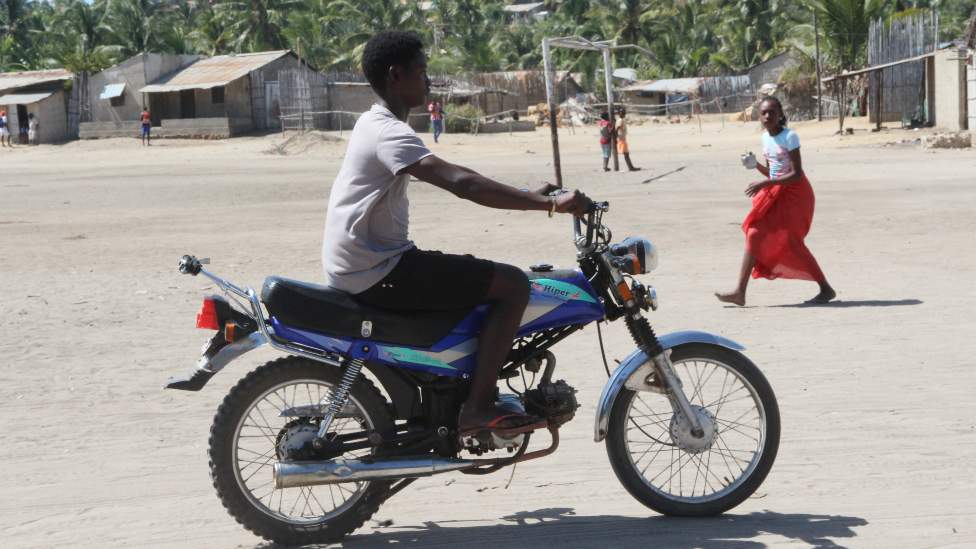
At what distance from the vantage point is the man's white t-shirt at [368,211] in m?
3.07

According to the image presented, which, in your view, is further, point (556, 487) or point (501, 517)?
point (556, 487)

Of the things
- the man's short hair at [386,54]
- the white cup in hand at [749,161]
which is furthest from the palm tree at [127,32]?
the man's short hair at [386,54]

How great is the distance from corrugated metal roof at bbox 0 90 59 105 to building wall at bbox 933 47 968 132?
38.3 meters

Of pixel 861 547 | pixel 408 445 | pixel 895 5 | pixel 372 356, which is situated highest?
pixel 895 5

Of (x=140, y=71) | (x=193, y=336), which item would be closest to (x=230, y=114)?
(x=140, y=71)

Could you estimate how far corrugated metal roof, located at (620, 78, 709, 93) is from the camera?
52219mm

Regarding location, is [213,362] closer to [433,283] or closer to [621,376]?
[433,283]

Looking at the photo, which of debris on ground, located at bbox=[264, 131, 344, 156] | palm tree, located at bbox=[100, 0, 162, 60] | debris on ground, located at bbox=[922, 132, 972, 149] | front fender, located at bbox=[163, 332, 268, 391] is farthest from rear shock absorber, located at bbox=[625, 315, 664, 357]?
palm tree, located at bbox=[100, 0, 162, 60]

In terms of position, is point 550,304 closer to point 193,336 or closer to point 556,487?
point 556,487

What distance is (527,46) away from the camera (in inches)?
2549

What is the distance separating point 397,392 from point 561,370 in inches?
107

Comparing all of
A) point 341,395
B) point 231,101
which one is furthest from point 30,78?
point 341,395

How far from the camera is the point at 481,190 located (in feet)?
9.95

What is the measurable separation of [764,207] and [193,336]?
4701 millimetres
